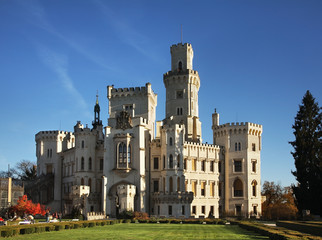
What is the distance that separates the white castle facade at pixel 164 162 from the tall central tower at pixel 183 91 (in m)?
0.17

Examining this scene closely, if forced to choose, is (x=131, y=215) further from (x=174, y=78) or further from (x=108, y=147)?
(x=174, y=78)

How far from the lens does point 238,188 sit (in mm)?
75875

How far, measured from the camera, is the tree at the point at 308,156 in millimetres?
55219

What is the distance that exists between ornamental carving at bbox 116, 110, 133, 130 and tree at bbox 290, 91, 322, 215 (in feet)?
83.1

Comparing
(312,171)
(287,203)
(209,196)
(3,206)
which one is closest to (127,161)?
(209,196)

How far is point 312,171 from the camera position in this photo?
183ft

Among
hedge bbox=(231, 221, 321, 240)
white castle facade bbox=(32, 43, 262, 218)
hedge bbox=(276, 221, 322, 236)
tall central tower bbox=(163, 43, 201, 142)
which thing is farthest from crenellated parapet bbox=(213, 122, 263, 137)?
hedge bbox=(276, 221, 322, 236)

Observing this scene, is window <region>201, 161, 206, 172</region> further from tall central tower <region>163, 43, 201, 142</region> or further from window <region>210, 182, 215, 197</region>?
tall central tower <region>163, 43, 201, 142</region>

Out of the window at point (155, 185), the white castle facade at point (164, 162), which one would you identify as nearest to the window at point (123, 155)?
the white castle facade at point (164, 162)

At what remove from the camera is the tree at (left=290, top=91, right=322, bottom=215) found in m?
55.2

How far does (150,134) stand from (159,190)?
9126mm

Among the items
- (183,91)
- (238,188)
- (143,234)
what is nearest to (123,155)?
(183,91)

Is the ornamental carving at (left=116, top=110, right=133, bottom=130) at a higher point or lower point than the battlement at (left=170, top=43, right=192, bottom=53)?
lower

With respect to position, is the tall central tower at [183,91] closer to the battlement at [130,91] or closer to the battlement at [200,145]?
the battlement at [200,145]
